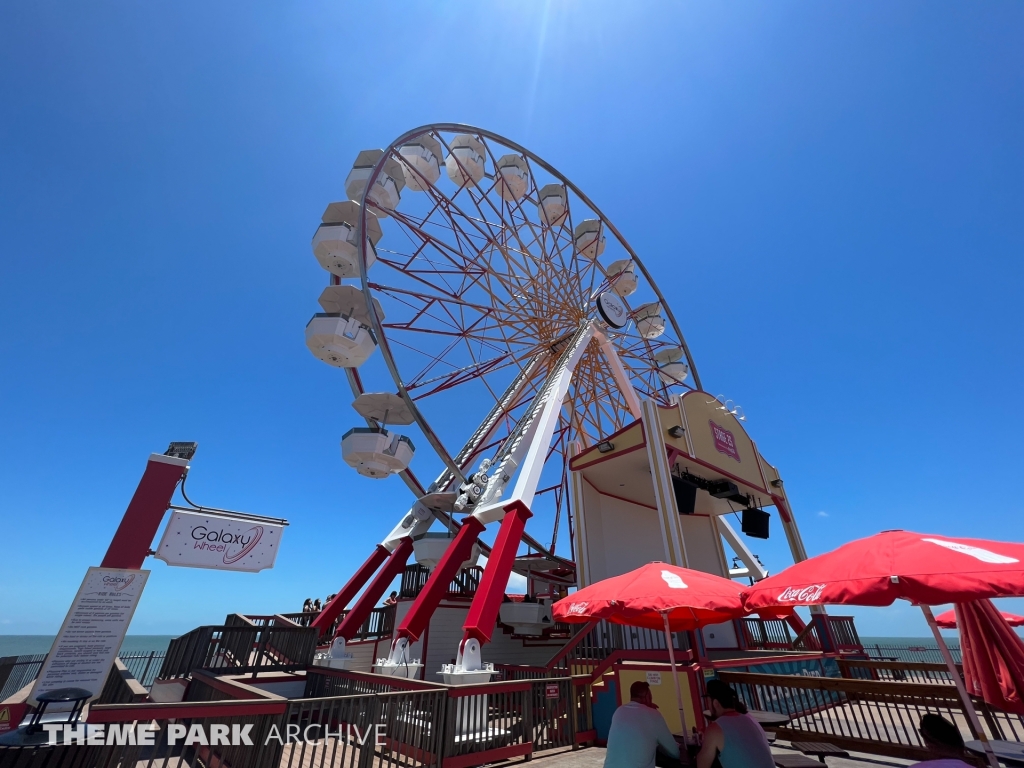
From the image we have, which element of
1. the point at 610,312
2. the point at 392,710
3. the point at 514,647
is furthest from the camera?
the point at 610,312

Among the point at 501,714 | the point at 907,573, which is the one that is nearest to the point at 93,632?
the point at 501,714

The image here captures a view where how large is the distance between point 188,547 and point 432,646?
582 cm

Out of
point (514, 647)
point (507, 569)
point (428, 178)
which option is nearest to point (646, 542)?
point (514, 647)

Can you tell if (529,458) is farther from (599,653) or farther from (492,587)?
(599,653)

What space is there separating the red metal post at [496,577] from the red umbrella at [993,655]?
5.72m

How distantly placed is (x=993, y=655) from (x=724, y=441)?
10.5 metres

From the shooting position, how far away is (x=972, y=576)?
10.6 feet

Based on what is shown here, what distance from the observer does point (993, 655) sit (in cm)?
484

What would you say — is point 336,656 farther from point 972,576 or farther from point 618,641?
point 972,576

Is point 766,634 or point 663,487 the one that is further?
point 766,634

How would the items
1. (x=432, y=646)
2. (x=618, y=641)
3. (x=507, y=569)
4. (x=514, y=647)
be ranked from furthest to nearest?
(x=514, y=647) < (x=432, y=646) < (x=618, y=641) < (x=507, y=569)

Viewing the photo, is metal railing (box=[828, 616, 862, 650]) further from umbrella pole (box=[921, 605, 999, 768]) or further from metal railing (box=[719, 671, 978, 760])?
umbrella pole (box=[921, 605, 999, 768])

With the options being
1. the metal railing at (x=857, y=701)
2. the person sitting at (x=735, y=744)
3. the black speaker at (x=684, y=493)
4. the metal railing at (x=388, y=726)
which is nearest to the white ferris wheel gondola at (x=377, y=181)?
the black speaker at (x=684, y=493)

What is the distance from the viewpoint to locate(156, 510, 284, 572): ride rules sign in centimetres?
794
